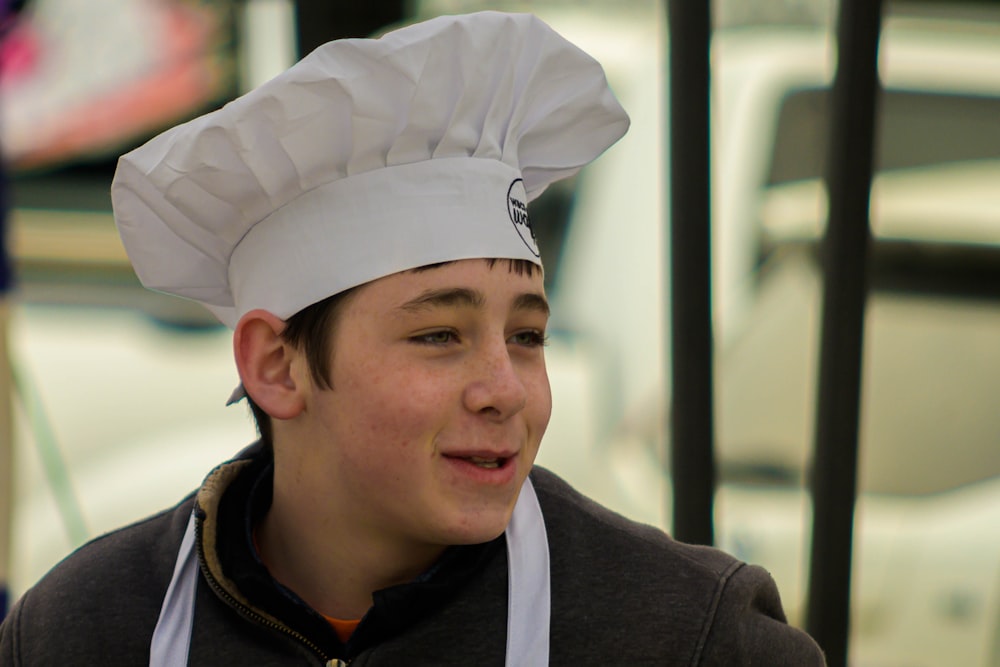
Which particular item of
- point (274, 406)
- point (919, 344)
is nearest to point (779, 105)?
point (919, 344)

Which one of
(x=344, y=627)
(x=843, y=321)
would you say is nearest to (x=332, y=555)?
(x=344, y=627)

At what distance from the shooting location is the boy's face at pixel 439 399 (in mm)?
1251

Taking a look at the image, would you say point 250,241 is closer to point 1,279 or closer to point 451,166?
point 451,166

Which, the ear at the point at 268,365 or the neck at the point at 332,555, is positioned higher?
the ear at the point at 268,365

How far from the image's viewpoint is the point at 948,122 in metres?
4.18

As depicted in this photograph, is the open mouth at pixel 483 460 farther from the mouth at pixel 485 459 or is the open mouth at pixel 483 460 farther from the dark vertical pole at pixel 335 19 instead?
the dark vertical pole at pixel 335 19

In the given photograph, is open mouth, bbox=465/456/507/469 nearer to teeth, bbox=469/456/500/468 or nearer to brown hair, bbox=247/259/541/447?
teeth, bbox=469/456/500/468

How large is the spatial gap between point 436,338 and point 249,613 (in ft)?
1.16

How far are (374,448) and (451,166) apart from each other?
298mm

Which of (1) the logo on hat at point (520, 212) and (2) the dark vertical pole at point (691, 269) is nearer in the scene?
Answer: (2) the dark vertical pole at point (691, 269)

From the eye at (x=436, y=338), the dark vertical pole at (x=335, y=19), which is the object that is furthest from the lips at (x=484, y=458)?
the dark vertical pole at (x=335, y=19)

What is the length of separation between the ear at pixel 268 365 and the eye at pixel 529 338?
9.0 inches

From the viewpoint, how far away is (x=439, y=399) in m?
1.25

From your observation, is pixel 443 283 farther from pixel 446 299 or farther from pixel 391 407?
pixel 391 407
